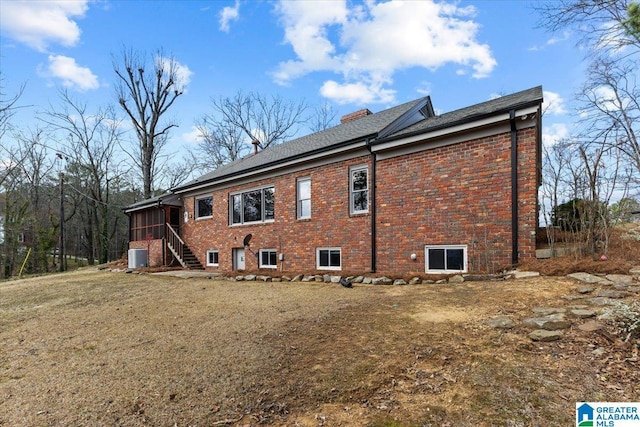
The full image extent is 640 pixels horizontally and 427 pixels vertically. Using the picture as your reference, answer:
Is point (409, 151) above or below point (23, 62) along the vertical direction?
below

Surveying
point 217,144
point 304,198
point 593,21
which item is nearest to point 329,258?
point 304,198

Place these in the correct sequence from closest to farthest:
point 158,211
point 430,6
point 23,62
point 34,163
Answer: point 430,6
point 23,62
point 158,211
point 34,163

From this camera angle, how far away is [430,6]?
9.06 metres

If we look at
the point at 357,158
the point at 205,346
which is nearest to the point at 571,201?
the point at 357,158

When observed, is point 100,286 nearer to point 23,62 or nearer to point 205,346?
point 205,346

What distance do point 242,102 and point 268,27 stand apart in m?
15.4

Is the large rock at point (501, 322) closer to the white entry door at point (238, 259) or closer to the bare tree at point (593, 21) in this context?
the bare tree at point (593, 21)

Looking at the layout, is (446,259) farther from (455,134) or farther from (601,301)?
(601,301)

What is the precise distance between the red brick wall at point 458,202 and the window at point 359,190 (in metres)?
0.54

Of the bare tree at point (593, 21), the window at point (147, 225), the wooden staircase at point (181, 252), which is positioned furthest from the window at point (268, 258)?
the bare tree at point (593, 21)

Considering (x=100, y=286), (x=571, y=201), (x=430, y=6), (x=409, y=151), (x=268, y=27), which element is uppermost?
(x=268, y=27)

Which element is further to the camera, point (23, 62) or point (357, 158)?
point (23, 62)

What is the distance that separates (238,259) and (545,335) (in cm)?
1153
